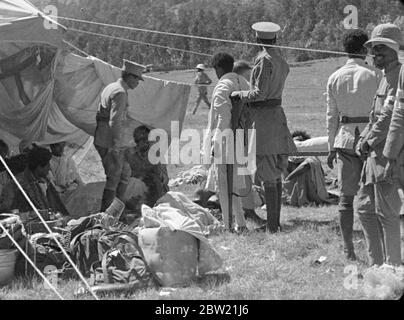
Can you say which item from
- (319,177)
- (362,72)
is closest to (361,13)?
(319,177)

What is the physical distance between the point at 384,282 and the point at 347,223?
97 cm

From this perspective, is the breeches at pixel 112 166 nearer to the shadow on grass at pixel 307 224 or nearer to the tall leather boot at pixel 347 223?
the shadow on grass at pixel 307 224

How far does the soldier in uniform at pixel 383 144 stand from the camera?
429 cm

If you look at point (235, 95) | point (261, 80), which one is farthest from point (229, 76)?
point (261, 80)

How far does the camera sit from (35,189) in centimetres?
671

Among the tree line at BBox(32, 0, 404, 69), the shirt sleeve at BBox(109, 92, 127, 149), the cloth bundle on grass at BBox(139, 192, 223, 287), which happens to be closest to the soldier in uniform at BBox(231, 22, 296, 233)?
the shirt sleeve at BBox(109, 92, 127, 149)

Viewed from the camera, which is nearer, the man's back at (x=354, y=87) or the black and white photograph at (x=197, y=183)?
the black and white photograph at (x=197, y=183)

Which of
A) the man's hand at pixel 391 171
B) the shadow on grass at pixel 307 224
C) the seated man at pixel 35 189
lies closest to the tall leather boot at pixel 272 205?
the shadow on grass at pixel 307 224

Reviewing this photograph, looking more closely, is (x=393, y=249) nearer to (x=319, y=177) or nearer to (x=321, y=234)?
(x=321, y=234)

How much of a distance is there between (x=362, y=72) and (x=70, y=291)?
279cm

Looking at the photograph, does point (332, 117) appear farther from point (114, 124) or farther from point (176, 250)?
point (114, 124)

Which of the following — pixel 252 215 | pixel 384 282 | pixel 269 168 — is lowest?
pixel 252 215

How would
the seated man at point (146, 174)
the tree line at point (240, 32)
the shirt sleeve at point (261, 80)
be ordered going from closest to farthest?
1. the shirt sleeve at point (261, 80)
2. the seated man at point (146, 174)
3. the tree line at point (240, 32)

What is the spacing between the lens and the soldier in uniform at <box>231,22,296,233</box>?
6.03 meters
